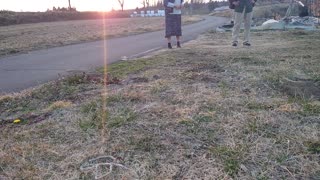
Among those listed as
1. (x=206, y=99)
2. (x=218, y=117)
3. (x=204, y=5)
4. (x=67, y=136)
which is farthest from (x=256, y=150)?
(x=204, y=5)

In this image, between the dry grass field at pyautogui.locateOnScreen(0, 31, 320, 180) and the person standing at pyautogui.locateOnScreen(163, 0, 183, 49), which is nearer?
the dry grass field at pyautogui.locateOnScreen(0, 31, 320, 180)

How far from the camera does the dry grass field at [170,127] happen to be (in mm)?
2268

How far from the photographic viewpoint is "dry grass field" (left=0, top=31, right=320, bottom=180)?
227cm

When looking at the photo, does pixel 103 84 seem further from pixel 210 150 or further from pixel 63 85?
pixel 210 150

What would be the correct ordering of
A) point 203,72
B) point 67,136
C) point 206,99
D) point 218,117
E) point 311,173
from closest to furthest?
1. point 311,173
2. point 67,136
3. point 218,117
4. point 206,99
5. point 203,72

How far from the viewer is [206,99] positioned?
143 inches

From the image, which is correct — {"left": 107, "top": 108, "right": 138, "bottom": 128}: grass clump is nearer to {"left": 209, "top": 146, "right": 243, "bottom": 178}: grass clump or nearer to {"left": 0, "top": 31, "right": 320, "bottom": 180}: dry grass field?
{"left": 0, "top": 31, "right": 320, "bottom": 180}: dry grass field

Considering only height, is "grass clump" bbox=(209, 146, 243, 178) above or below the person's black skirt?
below

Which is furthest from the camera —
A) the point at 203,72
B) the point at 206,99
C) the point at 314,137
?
the point at 203,72

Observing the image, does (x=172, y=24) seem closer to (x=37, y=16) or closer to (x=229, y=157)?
(x=229, y=157)

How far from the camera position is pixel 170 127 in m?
2.94

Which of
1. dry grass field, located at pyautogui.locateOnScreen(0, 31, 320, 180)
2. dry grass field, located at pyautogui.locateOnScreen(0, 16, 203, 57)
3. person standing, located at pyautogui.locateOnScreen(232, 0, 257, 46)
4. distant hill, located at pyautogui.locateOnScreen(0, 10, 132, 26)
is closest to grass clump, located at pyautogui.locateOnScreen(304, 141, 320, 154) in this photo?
dry grass field, located at pyautogui.locateOnScreen(0, 31, 320, 180)

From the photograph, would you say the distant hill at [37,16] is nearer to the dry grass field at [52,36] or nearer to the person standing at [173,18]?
the dry grass field at [52,36]

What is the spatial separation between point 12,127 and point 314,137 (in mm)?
2571
